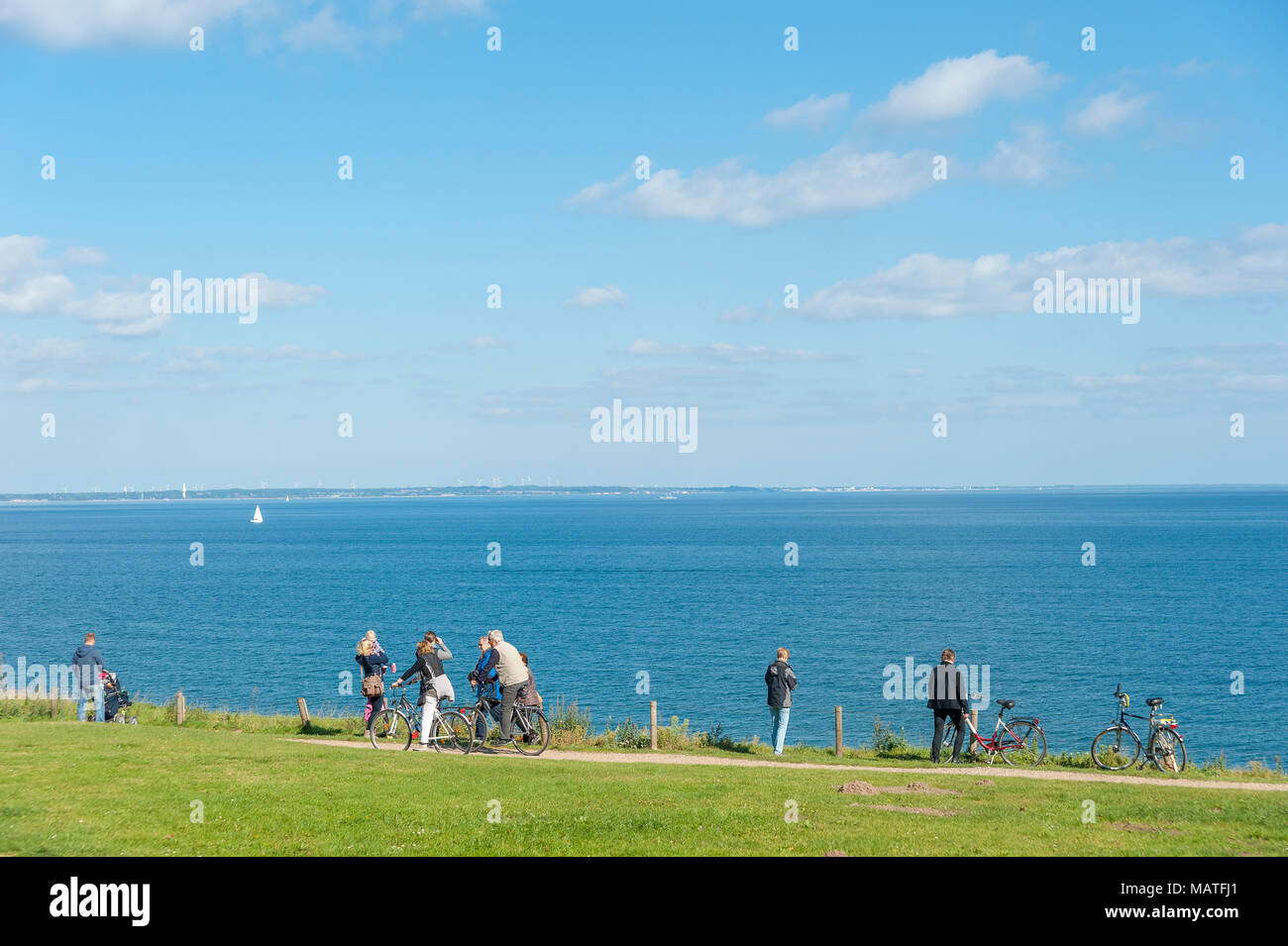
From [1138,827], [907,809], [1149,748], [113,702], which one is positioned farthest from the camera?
[113,702]

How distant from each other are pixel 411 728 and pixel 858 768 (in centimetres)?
835

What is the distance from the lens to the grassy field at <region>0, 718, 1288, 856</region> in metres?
10.7

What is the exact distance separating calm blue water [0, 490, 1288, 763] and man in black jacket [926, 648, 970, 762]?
1231 centimetres

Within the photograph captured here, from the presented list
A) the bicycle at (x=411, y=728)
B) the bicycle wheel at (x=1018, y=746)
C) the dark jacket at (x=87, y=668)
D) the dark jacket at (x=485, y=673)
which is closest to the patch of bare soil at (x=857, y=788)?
the bicycle wheel at (x=1018, y=746)

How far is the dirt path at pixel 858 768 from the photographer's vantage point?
17.2 meters

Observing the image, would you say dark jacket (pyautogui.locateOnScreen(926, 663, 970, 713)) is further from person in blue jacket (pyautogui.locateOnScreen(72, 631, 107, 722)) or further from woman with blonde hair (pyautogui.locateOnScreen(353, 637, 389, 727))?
person in blue jacket (pyautogui.locateOnScreen(72, 631, 107, 722))

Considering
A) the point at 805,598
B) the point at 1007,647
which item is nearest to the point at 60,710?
the point at 1007,647

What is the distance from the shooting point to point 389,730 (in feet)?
66.5

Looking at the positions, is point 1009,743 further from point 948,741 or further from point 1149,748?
point 1149,748

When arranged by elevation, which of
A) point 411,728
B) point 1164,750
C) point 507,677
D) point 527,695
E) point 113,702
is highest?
point 507,677

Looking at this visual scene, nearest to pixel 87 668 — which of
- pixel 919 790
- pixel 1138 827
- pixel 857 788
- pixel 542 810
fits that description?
pixel 542 810

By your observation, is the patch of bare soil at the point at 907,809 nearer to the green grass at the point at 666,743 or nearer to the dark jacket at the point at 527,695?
the green grass at the point at 666,743

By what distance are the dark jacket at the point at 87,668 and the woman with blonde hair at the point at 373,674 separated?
25.3ft
